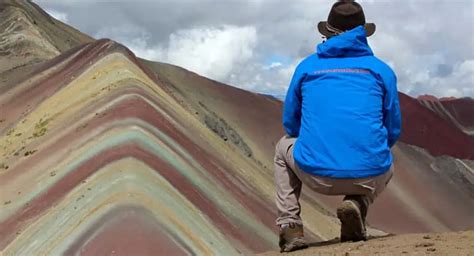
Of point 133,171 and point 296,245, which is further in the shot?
point 133,171

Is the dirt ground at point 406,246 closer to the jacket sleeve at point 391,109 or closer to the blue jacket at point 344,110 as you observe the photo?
the blue jacket at point 344,110

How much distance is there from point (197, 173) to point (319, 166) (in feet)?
19.4

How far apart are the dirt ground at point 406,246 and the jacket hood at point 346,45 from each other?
4.18 feet

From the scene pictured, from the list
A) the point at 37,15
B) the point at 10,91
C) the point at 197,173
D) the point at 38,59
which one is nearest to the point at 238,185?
the point at 197,173

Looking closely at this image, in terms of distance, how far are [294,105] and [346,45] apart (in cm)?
53

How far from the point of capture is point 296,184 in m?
5.10

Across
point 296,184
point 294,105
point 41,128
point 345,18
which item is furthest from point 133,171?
point 41,128

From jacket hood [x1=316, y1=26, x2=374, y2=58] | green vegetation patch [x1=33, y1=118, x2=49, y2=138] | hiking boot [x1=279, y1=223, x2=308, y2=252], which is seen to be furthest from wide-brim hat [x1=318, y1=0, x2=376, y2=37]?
green vegetation patch [x1=33, y1=118, x2=49, y2=138]

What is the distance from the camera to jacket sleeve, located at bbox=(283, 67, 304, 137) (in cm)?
498

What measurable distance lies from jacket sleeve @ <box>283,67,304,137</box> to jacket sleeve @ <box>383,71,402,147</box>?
0.57 m

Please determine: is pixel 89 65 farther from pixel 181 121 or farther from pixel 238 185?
pixel 238 185

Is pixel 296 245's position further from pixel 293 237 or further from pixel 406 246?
pixel 406 246

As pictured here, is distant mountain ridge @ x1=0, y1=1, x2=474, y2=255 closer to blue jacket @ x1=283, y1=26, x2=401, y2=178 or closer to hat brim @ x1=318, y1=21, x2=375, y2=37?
Result: blue jacket @ x1=283, y1=26, x2=401, y2=178

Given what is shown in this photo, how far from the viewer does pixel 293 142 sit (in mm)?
5020
